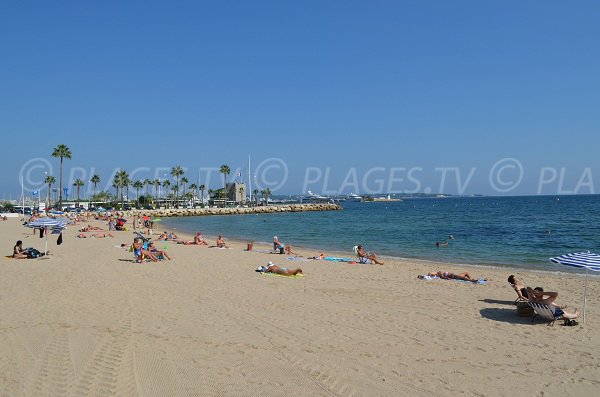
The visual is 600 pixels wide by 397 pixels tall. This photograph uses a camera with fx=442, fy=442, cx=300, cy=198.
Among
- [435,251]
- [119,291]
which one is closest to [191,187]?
[435,251]

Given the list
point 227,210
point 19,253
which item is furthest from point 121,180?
point 19,253

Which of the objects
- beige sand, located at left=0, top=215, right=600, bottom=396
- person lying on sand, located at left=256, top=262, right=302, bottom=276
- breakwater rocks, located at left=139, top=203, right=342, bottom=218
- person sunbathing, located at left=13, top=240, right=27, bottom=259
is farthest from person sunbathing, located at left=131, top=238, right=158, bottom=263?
breakwater rocks, located at left=139, top=203, right=342, bottom=218

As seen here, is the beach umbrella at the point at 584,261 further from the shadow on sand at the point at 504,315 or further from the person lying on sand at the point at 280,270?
the person lying on sand at the point at 280,270

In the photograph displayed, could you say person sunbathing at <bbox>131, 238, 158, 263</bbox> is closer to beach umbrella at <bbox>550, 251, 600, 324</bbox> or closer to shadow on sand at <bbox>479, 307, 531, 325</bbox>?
shadow on sand at <bbox>479, 307, 531, 325</bbox>

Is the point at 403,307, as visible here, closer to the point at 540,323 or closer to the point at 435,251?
the point at 540,323

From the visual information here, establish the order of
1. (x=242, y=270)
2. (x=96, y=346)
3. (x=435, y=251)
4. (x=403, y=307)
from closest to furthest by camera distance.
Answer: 1. (x=96, y=346)
2. (x=403, y=307)
3. (x=242, y=270)
4. (x=435, y=251)

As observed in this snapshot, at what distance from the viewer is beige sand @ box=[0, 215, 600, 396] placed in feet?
18.1

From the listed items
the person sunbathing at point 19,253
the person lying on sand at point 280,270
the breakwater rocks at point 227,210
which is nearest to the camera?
the person lying on sand at point 280,270

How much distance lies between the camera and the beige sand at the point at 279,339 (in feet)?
18.1

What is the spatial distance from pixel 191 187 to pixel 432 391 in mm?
123097

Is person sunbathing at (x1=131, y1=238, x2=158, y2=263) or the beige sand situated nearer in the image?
the beige sand

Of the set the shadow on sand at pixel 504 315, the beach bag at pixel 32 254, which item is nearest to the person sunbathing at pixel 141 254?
the beach bag at pixel 32 254

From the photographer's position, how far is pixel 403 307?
32.6ft

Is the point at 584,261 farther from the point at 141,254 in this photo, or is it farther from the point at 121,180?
the point at 121,180
